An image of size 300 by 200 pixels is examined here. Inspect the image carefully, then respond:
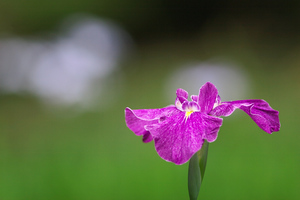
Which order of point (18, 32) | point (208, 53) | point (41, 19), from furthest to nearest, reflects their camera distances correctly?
point (41, 19), point (18, 32), point (208, 53)

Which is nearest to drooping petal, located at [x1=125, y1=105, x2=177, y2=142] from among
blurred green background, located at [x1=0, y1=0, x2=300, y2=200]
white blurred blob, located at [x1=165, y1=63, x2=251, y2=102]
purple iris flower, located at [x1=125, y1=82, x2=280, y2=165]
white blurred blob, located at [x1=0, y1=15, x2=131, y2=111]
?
purple iris flower, located at [x1=125, y1=82, x2=280, y2=165]

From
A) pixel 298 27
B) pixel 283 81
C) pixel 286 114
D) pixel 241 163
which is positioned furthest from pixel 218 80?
pixel 298 27

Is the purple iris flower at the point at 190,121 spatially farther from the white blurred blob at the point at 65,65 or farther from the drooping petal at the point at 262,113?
the white blurred blob at the point at 65,65

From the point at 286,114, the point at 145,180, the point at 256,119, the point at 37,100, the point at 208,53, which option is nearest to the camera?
the point at 256,119

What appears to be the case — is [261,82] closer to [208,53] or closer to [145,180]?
[208,53]

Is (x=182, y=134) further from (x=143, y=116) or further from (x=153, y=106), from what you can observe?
(x=153, y=106)

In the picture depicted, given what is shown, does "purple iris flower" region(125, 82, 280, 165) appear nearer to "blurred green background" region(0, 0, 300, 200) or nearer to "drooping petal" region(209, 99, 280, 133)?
"drooping petal" region(209, 99, 280, 133)

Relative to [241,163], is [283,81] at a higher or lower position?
higher
